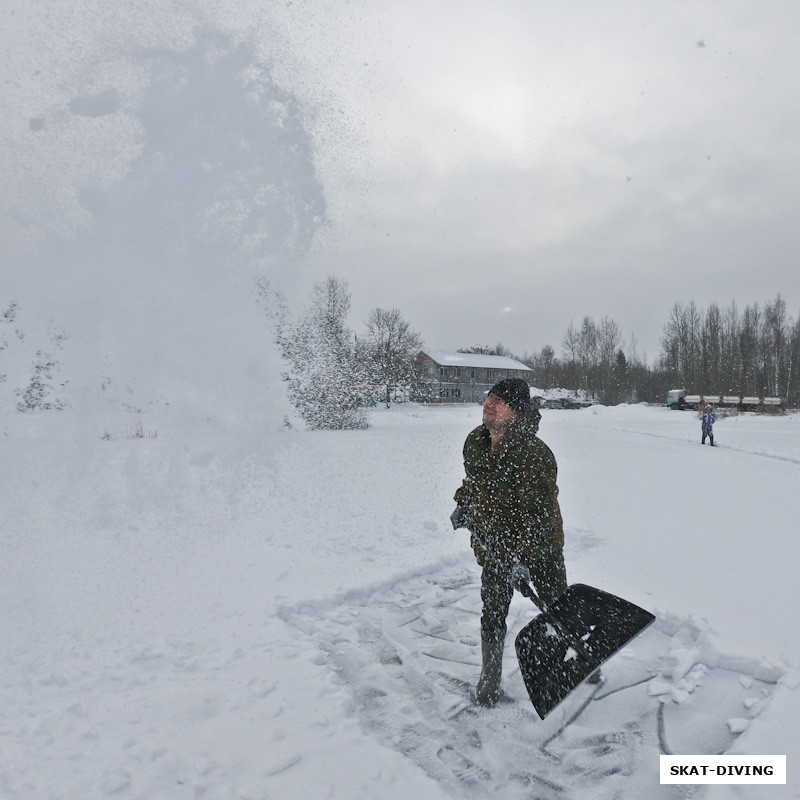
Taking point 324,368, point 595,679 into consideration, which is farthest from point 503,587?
point 324,368

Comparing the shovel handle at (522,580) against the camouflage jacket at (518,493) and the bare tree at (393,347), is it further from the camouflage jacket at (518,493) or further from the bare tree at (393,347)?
the bare tree at (393,347)

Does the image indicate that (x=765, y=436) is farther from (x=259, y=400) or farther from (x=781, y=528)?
(x=259, y=400)

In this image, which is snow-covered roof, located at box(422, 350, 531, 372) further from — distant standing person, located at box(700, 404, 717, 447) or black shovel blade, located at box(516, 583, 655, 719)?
black shovel blade, located at box(516, 583, 655, 719)

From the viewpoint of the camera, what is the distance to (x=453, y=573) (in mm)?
5520

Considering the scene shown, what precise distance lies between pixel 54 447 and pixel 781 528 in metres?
13.2

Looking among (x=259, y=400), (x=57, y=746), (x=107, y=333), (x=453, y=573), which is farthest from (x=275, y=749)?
(x=259, y=400)

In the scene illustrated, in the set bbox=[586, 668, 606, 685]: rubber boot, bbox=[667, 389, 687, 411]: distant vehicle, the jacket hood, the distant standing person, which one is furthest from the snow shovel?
bbox=[667, 389, 687, 411]: distant vehicle

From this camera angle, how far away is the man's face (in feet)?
10.1

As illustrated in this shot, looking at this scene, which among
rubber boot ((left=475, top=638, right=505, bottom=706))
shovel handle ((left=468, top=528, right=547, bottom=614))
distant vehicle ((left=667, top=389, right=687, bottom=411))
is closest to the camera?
shovel handle ((left=468, top=528, right=547, bottom=614))

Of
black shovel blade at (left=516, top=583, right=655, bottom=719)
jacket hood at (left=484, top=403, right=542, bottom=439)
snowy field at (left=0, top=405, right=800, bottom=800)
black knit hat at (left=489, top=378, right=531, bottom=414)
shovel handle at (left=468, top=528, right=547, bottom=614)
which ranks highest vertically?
black knit hat at (left=489, top=378, right=531, bottom=414)

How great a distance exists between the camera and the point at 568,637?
2953 mm

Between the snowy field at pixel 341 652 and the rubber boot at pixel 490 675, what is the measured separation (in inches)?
4.5

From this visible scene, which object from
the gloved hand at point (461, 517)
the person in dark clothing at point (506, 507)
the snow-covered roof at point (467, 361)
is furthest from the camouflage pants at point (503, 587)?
the snow-covered roof at point (467, 361)

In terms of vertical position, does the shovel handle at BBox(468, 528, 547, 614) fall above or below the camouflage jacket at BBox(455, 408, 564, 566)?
→ below
